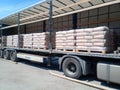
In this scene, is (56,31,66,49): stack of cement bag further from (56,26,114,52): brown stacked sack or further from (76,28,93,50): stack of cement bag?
(76,28,93,50): stack of cement bag

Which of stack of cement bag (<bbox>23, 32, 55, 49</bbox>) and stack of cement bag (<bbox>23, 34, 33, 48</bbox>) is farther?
stack of cement bag (<bbox>23, 34, 33, 48</bbox>)

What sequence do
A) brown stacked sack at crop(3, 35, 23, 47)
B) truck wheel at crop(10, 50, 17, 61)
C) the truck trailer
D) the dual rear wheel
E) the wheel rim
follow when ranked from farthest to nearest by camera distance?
brown stacked sack at crop(3, 35, 23, 47), the dual rear wheel, truck wheel at crop(10, 50, 17, 61), the wheel rim, the truck trailer

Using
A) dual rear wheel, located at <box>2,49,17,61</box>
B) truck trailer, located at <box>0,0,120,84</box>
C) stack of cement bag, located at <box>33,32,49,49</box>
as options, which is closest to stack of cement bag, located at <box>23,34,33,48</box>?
truck trailer, located at <box>0,0,120,84</box>

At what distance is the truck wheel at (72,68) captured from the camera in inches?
317

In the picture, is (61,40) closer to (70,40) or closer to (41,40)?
(70,40)

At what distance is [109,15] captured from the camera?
513 inches

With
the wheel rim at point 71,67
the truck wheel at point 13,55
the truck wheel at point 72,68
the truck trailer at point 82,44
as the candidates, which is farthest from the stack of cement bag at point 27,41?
the wheel rim at point 71,67

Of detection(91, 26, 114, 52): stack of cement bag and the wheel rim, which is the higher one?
detection(91, 26, 114, 52): stack of cement bag

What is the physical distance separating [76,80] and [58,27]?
10.5 metres

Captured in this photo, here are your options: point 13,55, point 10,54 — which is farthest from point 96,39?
point 10,54

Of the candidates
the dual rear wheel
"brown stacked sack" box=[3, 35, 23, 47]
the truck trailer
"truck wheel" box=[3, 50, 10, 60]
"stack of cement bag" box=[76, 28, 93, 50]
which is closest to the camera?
the truck trailer

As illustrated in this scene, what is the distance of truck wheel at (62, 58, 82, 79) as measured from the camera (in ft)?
26.4

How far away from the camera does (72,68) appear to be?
8.59 meters

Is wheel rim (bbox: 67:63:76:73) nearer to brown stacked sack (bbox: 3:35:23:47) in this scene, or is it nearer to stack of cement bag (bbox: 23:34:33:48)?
stack of cement bag (bbox: 23:34:33:48)
